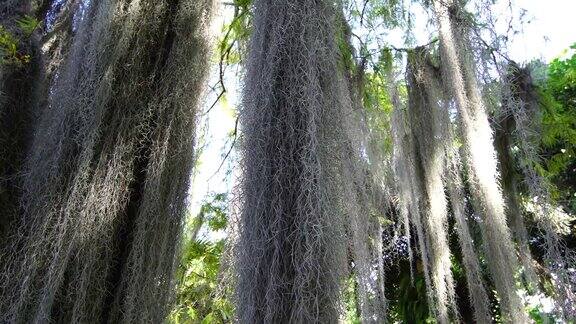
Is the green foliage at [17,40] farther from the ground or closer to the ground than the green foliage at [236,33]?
closer to the ground

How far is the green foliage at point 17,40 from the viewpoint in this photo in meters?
2.10

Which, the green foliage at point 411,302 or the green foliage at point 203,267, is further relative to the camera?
the green foliage at point 411,302

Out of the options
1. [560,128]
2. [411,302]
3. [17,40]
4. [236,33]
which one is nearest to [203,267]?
[236,33]

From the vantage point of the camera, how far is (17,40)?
220 centimetres

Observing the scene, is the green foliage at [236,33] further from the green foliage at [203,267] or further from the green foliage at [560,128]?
the green foliage at [560,128]

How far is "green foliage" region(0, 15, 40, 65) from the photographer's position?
210 centimetres

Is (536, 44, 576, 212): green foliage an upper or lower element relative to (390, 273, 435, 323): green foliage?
upper

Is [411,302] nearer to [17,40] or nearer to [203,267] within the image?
[203,267]

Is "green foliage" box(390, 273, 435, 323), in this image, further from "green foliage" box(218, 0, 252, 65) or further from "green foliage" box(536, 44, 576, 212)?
"green foliage" box(218, 0, 252, 65)

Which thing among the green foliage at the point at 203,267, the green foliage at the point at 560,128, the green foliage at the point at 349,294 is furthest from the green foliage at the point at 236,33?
the green foliage at the point at 560,128

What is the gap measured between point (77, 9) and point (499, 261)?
89.0 inches

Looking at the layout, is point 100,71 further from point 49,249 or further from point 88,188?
point 49,249

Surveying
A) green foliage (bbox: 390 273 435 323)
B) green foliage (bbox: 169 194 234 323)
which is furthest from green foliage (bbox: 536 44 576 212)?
green foliage (bbox: 169 194 234 323)

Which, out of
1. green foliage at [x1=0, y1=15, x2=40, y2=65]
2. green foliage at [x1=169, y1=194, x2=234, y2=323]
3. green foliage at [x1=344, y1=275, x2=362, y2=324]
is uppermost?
green foliage at [x1=0, y1=15, x2=40, y2=65]
